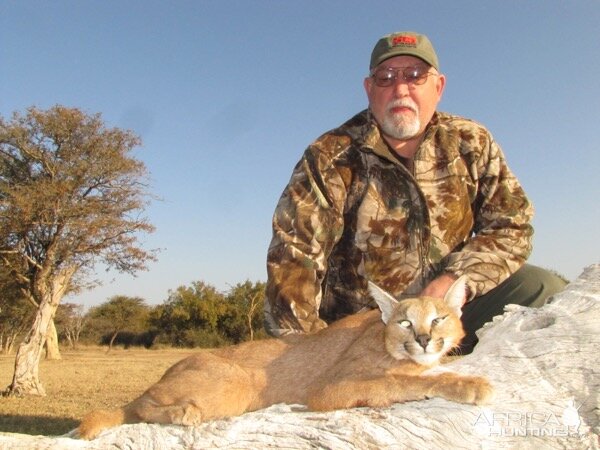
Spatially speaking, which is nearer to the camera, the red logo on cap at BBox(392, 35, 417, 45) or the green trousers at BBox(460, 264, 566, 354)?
the green trousers at BBox(460, 264, 566, 354)

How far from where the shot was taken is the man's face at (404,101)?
257 inches

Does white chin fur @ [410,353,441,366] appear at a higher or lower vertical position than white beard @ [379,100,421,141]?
lower

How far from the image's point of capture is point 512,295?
618 centimetres

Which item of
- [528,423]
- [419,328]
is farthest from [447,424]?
[419,328]

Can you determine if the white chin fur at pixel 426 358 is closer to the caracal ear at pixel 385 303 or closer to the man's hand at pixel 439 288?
the caracal ear at pixel 385 303

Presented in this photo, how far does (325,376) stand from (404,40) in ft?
12.8

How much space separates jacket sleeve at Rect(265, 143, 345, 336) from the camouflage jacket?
13mm

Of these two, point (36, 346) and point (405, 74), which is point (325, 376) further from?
point (36, 346)

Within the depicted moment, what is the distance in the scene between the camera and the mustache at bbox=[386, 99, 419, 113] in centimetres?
652

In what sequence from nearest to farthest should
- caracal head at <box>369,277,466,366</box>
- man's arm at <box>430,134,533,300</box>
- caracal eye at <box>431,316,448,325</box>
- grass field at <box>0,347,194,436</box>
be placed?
caracal head at <box>369,277,466,366</box> → caracal eye at <box>431,316,448,325</box> → man's arm at <box>430,134,533,300</box> → grass field at <box>0,347,194,436</box>

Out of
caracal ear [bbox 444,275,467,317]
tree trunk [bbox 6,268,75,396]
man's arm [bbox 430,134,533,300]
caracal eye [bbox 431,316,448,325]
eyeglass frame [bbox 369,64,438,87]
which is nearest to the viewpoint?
caracal eye [bbox 431,316,448,325]

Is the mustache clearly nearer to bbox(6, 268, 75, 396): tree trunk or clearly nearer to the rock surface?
the rock surface

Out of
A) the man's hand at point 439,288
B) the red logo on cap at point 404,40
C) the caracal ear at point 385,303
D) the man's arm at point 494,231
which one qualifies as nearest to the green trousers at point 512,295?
the man's arm at point 494,231

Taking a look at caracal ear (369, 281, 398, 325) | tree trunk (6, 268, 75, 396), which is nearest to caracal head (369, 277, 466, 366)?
caracal ear (369, 281, 398, 325)
